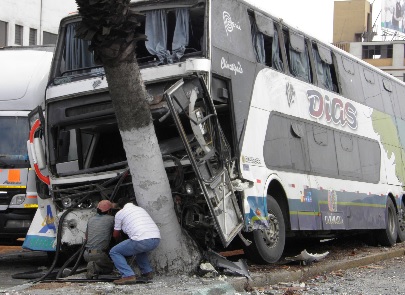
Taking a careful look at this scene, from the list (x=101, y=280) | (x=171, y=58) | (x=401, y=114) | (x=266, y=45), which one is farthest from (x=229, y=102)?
A: (x=401, y=114)

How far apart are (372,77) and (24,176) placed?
8945 mm

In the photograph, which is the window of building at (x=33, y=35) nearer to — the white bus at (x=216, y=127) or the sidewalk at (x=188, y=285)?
the white bus at (x=216, y=127)

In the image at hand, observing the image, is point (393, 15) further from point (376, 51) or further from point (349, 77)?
point (349, 77)

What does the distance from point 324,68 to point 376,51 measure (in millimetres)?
61681

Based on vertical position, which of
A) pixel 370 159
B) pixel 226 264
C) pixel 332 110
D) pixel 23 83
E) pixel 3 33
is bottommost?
pixel 226 264

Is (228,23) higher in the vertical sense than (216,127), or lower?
higher

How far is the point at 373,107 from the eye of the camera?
1789cm

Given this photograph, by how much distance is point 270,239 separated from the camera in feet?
40.0

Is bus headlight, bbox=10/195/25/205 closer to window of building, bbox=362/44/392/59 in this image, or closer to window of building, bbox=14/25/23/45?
window of building, bbox=14/25/23/45

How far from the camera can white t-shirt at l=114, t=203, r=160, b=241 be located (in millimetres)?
9734

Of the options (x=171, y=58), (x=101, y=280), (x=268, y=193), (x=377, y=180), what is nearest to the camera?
(x=101, y=280)

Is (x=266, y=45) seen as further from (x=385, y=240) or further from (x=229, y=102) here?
(x=385, y=240)

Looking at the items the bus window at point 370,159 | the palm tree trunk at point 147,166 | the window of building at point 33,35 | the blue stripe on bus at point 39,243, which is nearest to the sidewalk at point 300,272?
the palm tree trunk at point 147,166

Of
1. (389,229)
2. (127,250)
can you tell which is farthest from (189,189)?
(389,229)
